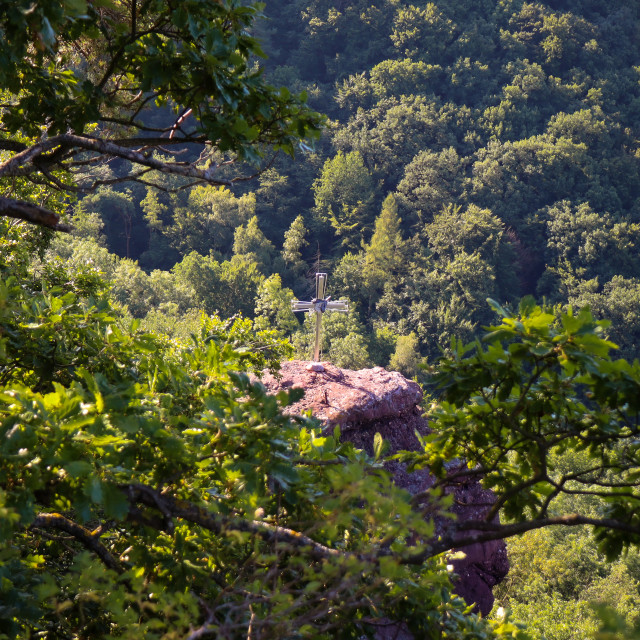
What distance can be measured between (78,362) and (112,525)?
0.74 metres

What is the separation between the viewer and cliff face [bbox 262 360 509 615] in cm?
818

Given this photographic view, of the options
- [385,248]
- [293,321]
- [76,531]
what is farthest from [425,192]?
[76,531]

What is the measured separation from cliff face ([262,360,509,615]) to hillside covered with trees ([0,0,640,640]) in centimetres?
93

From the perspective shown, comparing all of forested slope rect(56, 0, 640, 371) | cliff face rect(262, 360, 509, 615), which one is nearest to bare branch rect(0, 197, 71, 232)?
cliff face rect(262, 360, 509, 615)

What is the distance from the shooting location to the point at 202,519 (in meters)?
2.08

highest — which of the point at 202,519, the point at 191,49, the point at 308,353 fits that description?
the point at 191,49

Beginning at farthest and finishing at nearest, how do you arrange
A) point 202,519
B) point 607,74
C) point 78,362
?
point 607,74 → point 78,362 → point 202,519

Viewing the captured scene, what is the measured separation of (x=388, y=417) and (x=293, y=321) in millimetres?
22872

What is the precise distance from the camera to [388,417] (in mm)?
8570

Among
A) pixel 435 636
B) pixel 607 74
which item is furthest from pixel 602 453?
pixel 607 74

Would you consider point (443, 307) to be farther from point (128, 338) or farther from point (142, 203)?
point (128, 338)

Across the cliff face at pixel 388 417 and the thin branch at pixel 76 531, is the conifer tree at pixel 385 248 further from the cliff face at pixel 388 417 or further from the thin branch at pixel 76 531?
the thin branch at pixel 76 531

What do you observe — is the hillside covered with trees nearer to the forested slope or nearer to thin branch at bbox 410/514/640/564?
thin branch at bbox 410/514/640/564

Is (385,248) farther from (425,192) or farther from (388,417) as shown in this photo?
(388,417)
